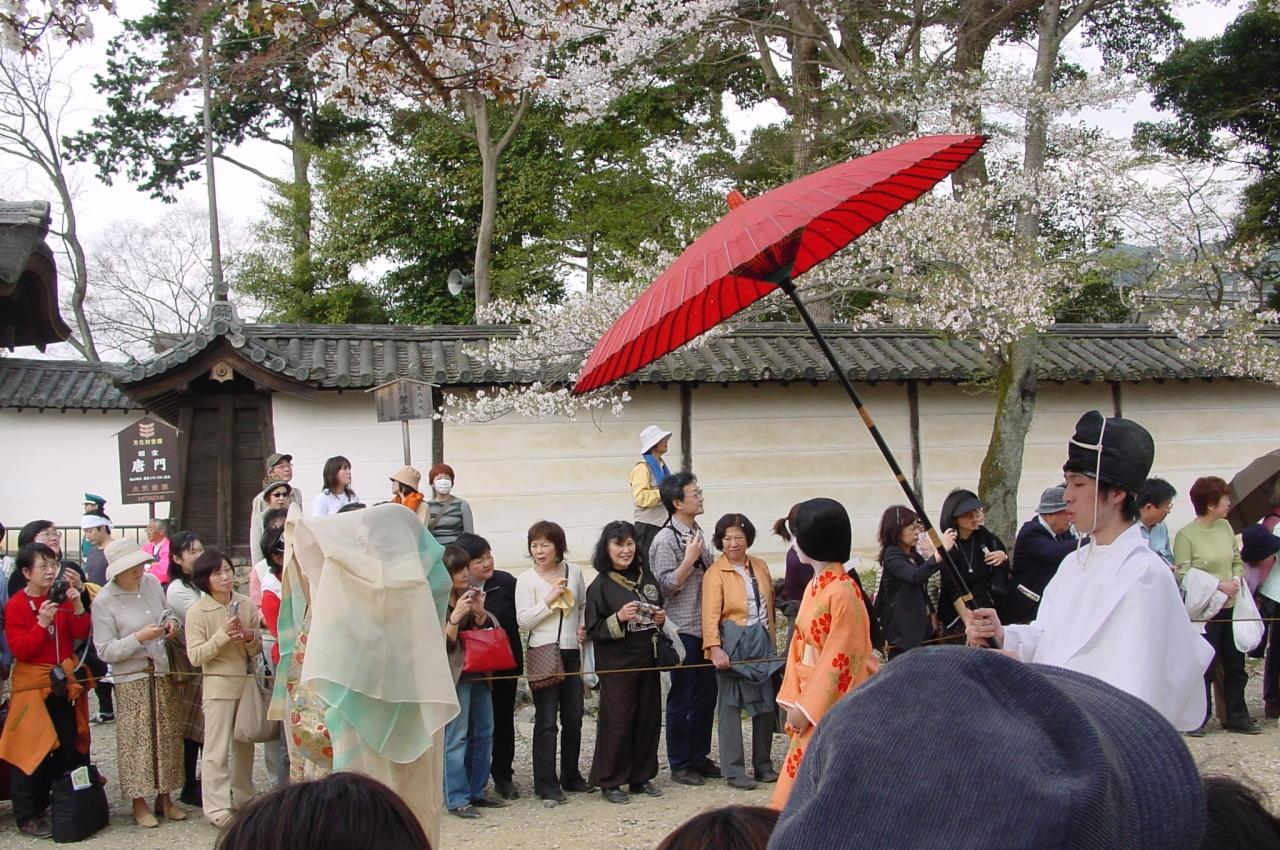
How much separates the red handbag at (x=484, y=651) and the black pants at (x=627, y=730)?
0.69 metres

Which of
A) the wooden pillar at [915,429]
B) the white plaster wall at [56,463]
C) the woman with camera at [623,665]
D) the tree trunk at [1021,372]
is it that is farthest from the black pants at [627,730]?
the white plaster wall at [56,463]

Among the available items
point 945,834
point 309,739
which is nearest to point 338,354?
point 309,739

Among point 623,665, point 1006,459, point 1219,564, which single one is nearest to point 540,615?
point 623,665

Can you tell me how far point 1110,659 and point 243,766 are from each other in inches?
214

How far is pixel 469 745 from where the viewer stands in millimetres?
6820

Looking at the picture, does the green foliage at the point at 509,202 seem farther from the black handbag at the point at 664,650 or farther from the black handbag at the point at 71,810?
the black handbag at the point at 71,810

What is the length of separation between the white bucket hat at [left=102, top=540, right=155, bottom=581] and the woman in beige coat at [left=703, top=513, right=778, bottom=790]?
3438 millimetres

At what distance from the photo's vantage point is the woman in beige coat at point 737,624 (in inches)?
284

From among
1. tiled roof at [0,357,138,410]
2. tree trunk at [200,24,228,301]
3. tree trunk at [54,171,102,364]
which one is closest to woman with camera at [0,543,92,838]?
→ tiled roof at [0,357,138,410]

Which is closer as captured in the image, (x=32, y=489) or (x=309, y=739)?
(x=309, y=739)

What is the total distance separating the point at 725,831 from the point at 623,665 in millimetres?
5364

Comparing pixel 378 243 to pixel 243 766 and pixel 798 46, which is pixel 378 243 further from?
pixel 243 766

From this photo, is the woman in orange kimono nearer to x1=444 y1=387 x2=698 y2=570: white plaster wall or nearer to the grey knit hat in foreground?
the grey knit hat in foreground

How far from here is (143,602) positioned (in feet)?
22.1
